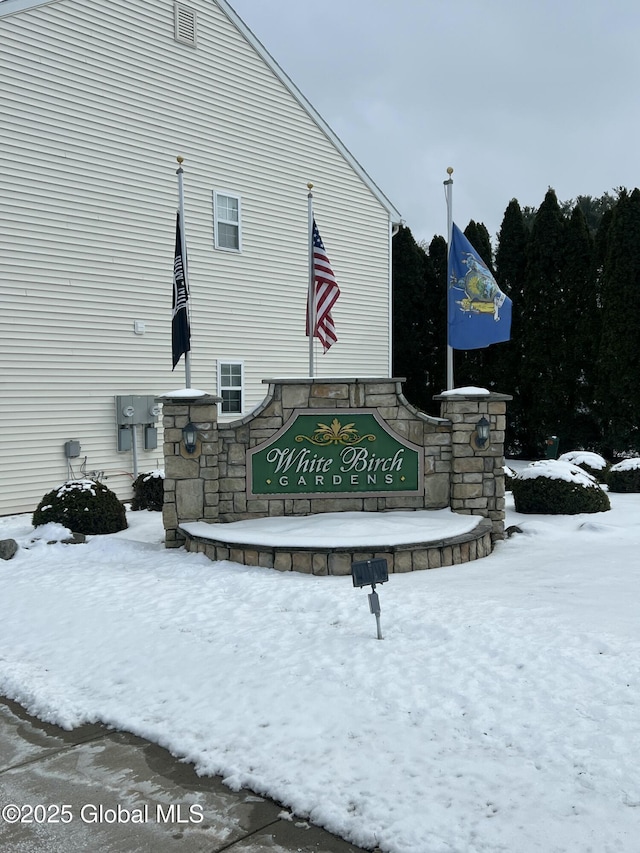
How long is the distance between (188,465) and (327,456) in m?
1.81

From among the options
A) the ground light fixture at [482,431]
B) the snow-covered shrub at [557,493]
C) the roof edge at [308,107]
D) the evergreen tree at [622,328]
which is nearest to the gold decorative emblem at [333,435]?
the ground light fixture at [482,431]

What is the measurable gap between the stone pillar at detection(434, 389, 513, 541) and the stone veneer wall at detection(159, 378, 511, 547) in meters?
0.01

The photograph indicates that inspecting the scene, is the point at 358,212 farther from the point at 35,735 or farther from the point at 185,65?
the point at 35,735

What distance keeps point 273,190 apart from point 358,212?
2766mm

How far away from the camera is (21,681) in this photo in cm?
548

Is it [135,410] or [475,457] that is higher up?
[135,410]

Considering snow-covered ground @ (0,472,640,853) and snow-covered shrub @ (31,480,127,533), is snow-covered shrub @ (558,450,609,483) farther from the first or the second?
snow-covered shrub @ (31,480,127,533)

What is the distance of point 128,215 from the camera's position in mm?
13789

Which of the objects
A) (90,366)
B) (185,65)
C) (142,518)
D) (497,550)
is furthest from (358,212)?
(497,550)

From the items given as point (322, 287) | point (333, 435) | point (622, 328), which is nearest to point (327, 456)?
point (333, 435)

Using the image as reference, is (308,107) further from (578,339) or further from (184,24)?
(578,339)

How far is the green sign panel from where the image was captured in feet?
31.2

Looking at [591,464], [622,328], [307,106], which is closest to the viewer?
[591,464]

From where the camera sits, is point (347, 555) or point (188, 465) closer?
point (347, 555)
